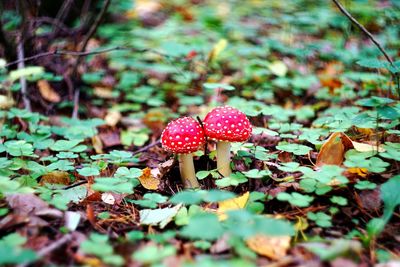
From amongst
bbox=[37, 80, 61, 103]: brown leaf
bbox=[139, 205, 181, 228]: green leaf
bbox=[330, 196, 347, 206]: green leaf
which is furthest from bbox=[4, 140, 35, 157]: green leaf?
bbox=[330, 196, 347, 206]: green leaf

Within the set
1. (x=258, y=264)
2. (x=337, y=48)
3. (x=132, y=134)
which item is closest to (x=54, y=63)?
(x=132, y=134)

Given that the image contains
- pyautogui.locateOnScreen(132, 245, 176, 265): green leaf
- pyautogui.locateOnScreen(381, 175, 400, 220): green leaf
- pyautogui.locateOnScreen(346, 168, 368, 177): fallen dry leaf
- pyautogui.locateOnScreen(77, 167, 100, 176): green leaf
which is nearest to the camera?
pyautogui.locateOnScreen(132, 245, 176, 265): green leaf

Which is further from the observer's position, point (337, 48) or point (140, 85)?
point (337, 48)

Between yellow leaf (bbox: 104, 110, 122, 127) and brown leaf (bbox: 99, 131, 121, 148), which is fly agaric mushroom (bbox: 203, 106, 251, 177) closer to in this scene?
brown leaf (bbox: 99, 131, 121, 148)

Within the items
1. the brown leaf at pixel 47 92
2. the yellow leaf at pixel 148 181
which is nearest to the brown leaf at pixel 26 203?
the yellow leaf at pixel 148 181

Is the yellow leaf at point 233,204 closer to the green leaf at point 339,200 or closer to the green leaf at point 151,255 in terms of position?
the green leaf at point 339,200

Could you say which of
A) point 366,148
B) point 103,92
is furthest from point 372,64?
point 103,92

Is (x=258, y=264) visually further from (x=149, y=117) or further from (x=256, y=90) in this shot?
(x=256, y=90)
